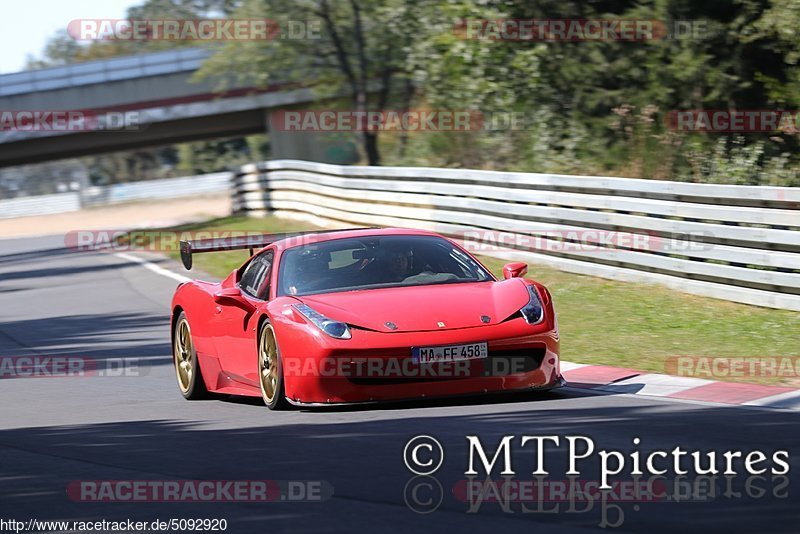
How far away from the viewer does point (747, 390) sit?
860cm

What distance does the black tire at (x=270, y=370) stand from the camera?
8.50m

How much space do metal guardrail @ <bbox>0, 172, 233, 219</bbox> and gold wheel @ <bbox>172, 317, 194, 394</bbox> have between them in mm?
60250

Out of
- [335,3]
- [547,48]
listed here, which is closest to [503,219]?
[547,48]

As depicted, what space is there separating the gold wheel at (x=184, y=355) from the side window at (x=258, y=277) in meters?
0.65

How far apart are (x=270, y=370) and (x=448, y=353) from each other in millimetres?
1346

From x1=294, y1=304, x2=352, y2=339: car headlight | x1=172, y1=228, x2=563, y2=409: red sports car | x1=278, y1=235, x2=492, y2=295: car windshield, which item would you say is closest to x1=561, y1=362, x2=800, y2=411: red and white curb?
x1=172, y1=228, x2=563, y2=409: red sports car

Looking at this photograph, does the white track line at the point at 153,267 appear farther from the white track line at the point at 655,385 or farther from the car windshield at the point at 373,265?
the white track line at the point at 655,385

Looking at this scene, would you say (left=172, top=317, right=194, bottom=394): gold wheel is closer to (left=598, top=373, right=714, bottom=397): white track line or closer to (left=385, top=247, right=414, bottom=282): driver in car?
(left=385, top=247, right=414, bottom=282): driver in car

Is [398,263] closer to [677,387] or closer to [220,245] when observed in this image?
[220,245]

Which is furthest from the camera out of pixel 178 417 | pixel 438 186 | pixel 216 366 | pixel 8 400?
pixel 438 186

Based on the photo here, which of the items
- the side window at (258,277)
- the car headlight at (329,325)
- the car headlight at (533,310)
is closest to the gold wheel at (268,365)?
the car headlight at (329,325)

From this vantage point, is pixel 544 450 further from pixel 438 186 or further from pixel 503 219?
pixel 438 186

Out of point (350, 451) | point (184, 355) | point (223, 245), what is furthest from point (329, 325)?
point (184, 355)

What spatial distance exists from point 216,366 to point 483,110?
54.3ft
